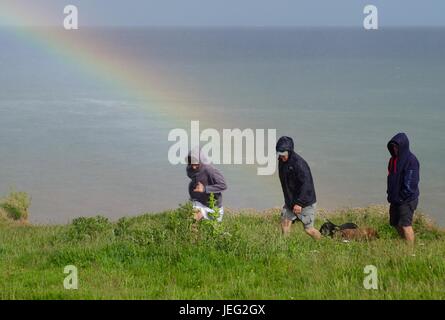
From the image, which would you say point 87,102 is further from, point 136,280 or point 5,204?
point 136,280

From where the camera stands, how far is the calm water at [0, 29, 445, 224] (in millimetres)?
38094

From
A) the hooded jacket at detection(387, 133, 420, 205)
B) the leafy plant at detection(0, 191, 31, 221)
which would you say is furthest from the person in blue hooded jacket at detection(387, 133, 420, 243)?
the leafy plant at detection(0, 191, 31, 221)

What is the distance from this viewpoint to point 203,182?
39.5 ft

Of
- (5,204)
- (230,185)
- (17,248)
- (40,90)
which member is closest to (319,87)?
(40,90)

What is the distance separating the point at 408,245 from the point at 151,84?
92829 mm

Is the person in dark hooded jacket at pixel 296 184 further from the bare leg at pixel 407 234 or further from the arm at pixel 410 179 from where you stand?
the arm at pixel 410 179

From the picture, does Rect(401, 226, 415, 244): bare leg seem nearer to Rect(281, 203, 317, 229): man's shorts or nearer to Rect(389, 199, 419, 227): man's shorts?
Rect(389, 199, 419, 227): man's shorts

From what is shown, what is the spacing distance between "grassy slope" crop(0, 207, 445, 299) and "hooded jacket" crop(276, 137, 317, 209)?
2.83ft

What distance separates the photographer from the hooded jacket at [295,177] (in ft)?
39.6

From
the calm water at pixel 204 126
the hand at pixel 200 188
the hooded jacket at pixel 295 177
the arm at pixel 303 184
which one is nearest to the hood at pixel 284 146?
the hooded jacket at pixel 295 177

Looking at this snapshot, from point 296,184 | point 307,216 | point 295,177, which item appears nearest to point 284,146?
point 295,177

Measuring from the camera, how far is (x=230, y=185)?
40.5 metres

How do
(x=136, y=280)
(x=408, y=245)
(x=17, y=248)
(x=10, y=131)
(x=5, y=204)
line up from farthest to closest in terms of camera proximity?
(x=10, y=131)
(x=5, y=204)
(x=17, y=248)
(x=408, y=245)
(x=136, y=280)

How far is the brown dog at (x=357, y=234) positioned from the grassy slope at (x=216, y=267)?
0.84 m
